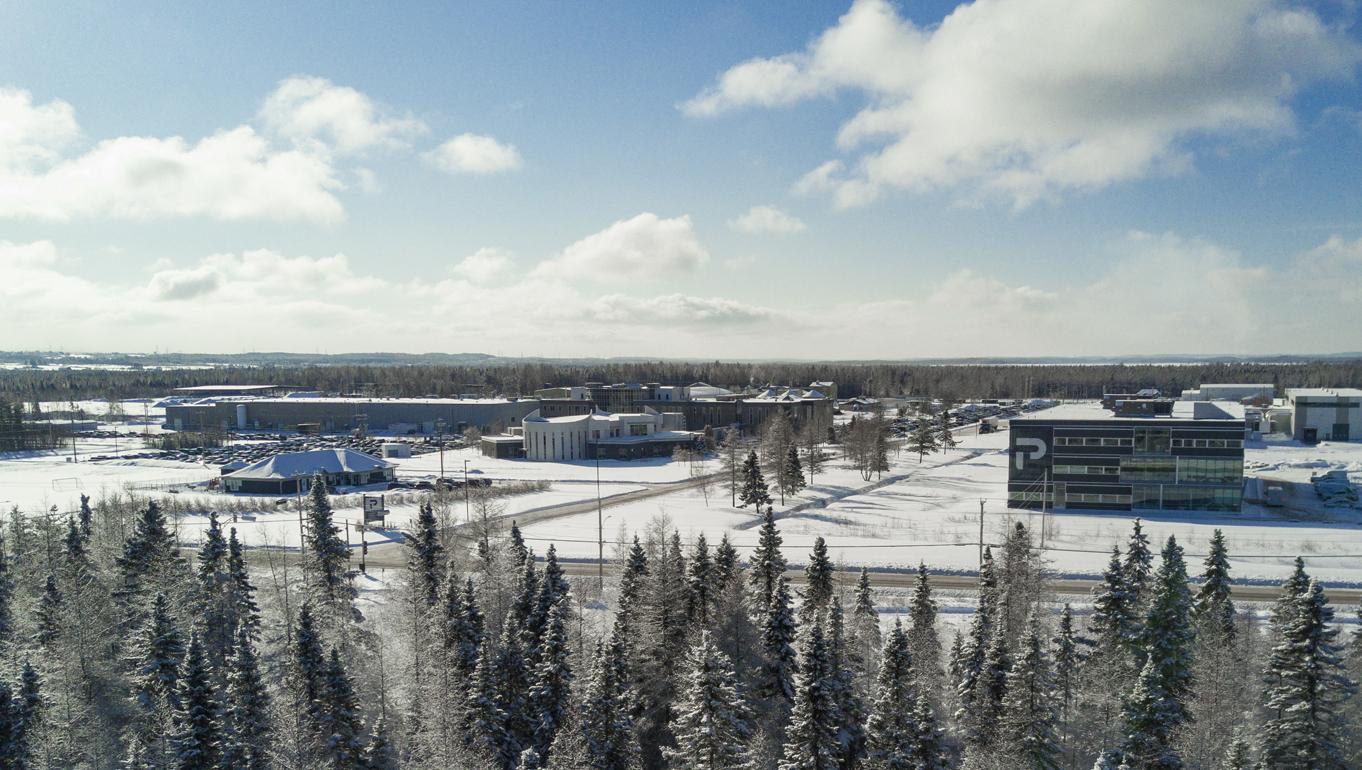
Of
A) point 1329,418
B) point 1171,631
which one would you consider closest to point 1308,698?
point 1171,631

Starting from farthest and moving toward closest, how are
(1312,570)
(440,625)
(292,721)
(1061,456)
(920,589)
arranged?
(1061,456), (1312,570), (920,589), (440,625), (292,721)

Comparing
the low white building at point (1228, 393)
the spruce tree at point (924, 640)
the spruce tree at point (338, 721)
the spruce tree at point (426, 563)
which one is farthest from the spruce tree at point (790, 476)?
the low white building at point (1228, 393)

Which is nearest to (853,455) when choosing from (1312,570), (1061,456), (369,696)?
(1061,456)

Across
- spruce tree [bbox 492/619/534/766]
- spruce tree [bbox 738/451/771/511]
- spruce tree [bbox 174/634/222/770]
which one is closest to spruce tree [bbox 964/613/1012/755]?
spruce tree [bbox 492/619/534/766]

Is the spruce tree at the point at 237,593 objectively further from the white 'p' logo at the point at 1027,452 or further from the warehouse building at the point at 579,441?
the warehouse building at the point at 579,441

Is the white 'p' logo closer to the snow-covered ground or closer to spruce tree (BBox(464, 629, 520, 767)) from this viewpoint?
the snow-covered ground

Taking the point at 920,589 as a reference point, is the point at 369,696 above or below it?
below

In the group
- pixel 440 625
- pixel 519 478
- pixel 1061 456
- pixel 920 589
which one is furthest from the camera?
pixel 519 478

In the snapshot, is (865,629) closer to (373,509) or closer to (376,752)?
(376,752)

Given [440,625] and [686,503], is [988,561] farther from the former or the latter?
[686,503]
